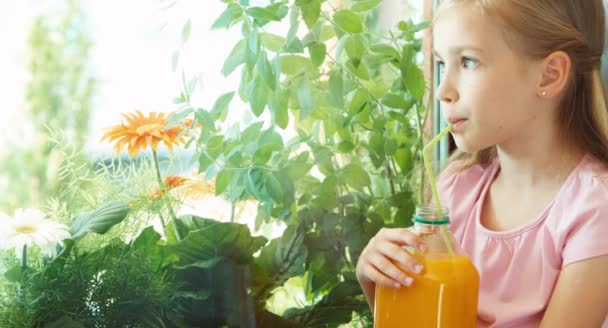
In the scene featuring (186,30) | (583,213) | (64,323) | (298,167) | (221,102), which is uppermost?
(186,30)

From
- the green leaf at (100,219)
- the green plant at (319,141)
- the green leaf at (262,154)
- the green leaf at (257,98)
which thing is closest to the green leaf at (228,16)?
the green plant at (319,141)

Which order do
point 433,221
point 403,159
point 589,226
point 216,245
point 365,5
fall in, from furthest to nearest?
point 403,159 → point 365,5 → point 216,245 → point 589,226 → point 433,221

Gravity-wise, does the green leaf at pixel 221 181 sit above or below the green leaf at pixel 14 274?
above

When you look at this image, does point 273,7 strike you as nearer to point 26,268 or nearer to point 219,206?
point 219,206

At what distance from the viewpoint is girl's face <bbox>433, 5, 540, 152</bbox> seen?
100 centimetres

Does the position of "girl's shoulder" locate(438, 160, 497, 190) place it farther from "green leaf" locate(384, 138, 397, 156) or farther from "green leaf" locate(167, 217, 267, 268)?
"green leaf" locate(167, 217, 267, 268)

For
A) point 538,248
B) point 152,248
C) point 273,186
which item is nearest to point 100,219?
point 152,248

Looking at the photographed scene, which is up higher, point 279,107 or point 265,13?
point 265,13

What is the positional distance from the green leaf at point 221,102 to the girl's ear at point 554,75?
469mm

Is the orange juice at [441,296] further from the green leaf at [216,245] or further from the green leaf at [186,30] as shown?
the green leaf at [186,30]

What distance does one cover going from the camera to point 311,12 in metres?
1.24

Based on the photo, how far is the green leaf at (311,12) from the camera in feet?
4.05

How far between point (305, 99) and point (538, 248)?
1.46 feet

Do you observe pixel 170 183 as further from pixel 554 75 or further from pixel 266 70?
pixel 554 75
